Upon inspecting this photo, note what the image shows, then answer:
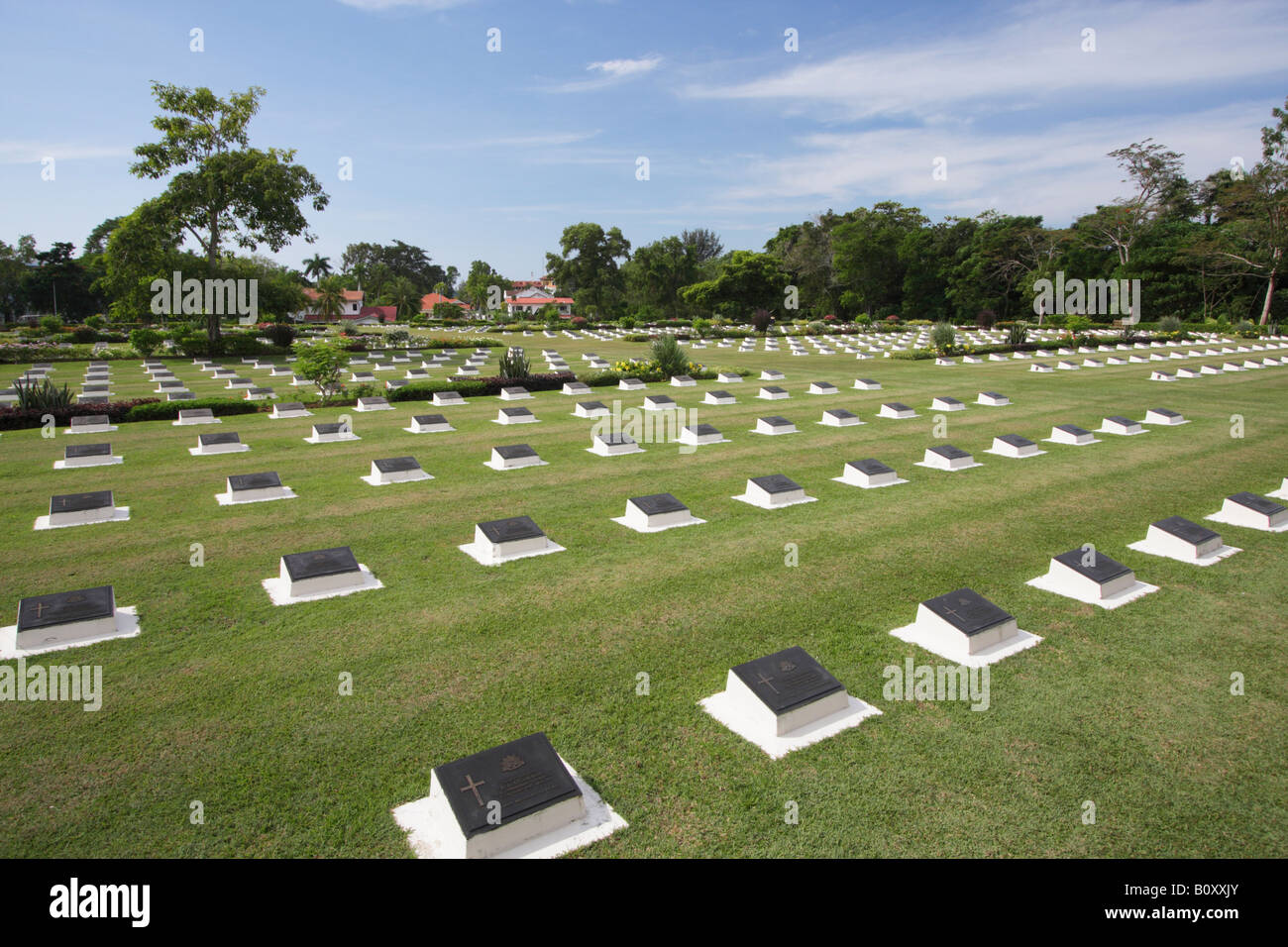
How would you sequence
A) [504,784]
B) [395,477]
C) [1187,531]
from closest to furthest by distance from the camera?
1. [504,784]
2. [1187,531]
3. [395,477]

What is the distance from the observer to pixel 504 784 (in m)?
4.08

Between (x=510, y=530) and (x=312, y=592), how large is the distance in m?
2.38

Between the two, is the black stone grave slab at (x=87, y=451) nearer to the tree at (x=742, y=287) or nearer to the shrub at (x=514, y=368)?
the shrub at (x=514, y=368)

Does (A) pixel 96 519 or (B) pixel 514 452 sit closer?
(A) pixel 96 519

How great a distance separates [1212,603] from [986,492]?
4.38 metres

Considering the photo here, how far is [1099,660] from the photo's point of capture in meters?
6.13

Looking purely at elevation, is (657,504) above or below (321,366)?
below

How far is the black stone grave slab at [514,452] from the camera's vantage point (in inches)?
508

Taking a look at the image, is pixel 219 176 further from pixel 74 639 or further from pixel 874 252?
pixel 874 252

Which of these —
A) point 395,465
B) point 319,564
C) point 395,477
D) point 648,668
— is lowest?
point 648,668

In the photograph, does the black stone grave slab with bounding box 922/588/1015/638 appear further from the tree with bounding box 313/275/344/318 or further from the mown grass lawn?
the tree with bounding box 313/275/344/318

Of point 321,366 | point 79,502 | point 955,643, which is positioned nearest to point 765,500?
point 955,643

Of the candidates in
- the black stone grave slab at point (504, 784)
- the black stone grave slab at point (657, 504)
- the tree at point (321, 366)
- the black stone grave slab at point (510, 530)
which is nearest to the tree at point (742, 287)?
the tree at point (321, 366)

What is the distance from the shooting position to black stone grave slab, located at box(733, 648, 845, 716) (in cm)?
506
